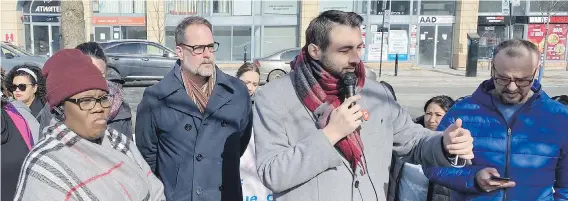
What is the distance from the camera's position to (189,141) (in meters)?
3.00

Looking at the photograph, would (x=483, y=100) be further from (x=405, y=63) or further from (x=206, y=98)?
(x=405, y=63)

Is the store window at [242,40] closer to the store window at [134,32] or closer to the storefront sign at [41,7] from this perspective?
the store window at [134,32]

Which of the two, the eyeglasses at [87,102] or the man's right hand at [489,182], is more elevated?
the eyeglasses at [87,102]

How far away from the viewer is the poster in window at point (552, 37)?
→ 24.1 m

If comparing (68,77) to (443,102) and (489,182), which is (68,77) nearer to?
(489,182)

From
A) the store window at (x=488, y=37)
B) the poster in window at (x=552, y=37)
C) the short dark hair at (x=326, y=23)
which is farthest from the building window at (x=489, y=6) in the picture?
the short dark hair at (x=326, y=23)

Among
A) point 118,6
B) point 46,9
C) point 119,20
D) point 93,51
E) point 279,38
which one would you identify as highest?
point 118,6

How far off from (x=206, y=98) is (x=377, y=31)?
21.4m

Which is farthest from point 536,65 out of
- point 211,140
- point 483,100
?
point 211,140

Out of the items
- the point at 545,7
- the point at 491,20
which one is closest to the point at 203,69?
the point at 491,20

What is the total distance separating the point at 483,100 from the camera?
9.45 ft

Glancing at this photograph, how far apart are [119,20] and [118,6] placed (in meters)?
0.65

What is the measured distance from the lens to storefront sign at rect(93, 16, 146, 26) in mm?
23734

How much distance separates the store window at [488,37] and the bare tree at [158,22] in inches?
589
